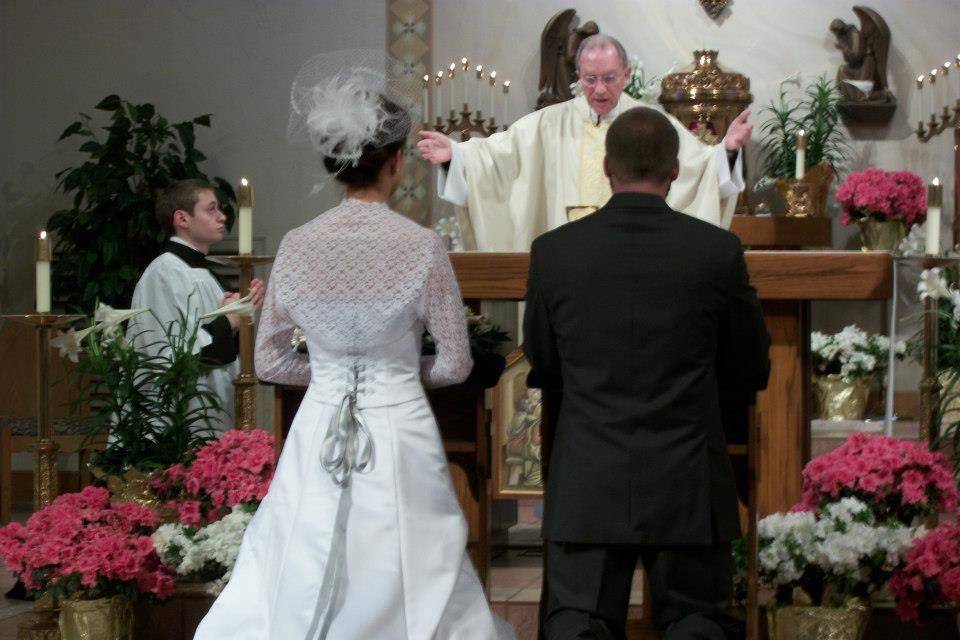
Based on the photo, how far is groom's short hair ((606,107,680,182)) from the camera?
316 centimetres

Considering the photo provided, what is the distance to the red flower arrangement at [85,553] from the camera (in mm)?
4105

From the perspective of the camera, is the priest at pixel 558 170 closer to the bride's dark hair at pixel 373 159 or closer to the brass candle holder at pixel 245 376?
the brass candle holder at pixel 245 376

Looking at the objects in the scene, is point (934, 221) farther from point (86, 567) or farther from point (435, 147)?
point (86, 567)

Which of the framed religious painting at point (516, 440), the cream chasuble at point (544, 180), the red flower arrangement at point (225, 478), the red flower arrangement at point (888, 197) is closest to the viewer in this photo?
the red flower arrangement at point (225, 478)

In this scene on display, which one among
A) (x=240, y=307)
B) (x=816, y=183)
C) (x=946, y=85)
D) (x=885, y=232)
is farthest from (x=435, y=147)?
(x=946, y=85)

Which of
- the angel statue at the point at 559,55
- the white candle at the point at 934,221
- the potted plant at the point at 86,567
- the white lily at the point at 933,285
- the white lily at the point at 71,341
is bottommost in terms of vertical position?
the potted plant at the point at 86,567

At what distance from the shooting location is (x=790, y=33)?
827cm

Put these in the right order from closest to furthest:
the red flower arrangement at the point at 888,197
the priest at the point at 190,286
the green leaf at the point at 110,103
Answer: the priest at the point at 190,286 < the red flower arrangement at the point at 888,197 < the green leaf at the point at 110,103

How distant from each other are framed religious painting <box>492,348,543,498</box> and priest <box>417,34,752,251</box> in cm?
54

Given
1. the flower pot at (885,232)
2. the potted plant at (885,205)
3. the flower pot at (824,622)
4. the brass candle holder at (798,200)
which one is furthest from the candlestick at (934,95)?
the flower pot at (824,622)

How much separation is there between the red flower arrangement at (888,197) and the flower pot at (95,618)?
4293mm

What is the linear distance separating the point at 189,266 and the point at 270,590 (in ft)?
9.19

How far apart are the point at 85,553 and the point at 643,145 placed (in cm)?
201

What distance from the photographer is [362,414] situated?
353 cm
